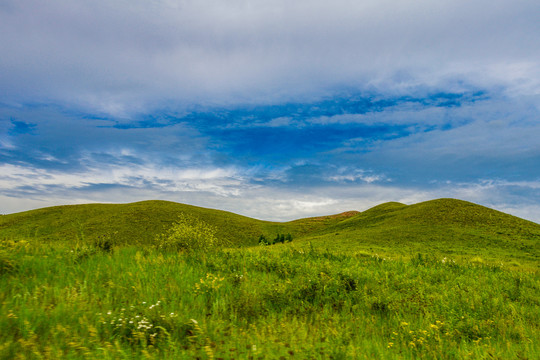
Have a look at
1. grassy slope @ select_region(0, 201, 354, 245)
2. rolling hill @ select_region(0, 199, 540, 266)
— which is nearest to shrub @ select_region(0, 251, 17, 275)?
rolling hill @ select_region(0, 199, 540, 266)

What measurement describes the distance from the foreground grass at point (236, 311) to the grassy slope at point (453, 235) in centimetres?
2376

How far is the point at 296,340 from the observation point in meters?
4.73

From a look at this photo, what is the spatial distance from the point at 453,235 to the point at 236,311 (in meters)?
49.6

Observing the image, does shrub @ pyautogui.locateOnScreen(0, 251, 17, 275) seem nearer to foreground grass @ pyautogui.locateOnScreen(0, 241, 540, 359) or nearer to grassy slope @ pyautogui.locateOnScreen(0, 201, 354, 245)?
foreground grass @ pyautogui.locateOnScreen(0, 241, 540, 359)

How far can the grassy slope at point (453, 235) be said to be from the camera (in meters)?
35.2

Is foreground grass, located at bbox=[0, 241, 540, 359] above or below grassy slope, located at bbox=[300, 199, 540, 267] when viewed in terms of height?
below

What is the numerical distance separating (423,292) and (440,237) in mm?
41901

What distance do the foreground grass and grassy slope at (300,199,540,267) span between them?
23.8m

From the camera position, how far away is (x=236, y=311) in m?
5.89

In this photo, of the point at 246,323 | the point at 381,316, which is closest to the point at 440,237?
the point at 381,316

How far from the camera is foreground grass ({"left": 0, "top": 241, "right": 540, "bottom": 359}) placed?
13.9 ft

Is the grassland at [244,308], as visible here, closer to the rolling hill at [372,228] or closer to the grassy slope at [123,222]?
the rolling hill at [372,228]

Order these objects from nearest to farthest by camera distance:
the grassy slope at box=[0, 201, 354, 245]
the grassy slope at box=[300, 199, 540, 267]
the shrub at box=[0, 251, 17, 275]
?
the shrub at box=[0, 251, 17, 275] < the grassy slope at box=[300, 199, 540, 267] < the grassy slope at box=[0, 201, 354, 245]

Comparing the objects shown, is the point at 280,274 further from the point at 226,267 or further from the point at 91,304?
the point at 91,304
